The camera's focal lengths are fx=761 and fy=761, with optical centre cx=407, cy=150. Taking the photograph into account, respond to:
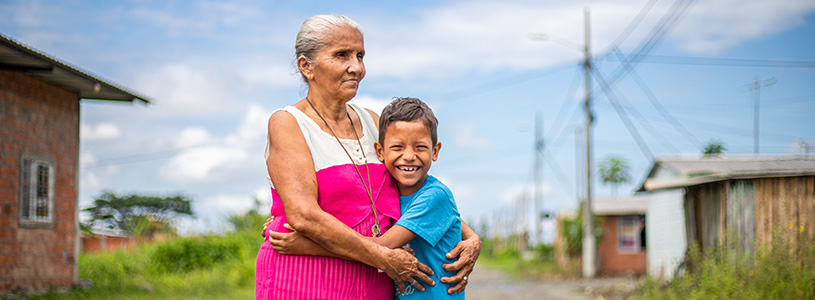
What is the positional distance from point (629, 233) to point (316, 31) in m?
26.0

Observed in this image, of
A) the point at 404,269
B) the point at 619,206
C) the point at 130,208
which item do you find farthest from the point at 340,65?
the point at 130,208

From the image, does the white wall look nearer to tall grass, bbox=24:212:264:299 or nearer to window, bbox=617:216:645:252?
window, bbox=617:216:645:252

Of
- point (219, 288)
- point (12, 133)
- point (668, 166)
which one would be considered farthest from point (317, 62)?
point (668, 166)

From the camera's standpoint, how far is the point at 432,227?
2.56 meters

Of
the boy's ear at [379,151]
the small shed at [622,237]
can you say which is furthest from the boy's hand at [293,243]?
the small shed at [622,237]

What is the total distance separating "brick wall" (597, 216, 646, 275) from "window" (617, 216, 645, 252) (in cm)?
16

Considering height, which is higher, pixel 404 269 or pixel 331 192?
pixel 331 192

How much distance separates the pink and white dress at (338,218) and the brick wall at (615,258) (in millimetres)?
24767

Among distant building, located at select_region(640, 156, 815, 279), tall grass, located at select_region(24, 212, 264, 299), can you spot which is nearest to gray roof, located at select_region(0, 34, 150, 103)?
tall grass, located at select_region(24, 212, 264, 299)

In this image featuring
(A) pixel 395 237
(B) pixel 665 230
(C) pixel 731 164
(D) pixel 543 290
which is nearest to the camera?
(A) pixel 395 237

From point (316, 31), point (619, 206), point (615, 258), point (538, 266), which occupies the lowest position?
point (538, 266)

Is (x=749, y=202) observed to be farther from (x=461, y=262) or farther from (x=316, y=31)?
(x=316, y=31)

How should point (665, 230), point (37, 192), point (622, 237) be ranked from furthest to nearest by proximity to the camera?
point (622, 237), point (665, 230), point (37, 192)

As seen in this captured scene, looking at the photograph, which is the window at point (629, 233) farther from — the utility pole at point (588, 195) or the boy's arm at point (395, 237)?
the boy's arm at point (395, 237)
